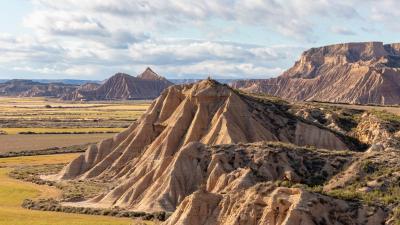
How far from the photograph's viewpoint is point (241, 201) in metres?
39.1

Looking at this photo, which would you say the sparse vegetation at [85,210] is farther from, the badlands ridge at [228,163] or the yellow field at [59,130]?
the yellow field at [59,130]

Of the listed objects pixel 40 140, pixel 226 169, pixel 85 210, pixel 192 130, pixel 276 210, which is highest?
pixel 192 130

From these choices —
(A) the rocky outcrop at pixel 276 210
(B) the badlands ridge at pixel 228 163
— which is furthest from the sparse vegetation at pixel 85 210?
(A) the rocky outcrop at pixel 276 210

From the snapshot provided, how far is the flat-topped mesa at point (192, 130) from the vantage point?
7700 cm

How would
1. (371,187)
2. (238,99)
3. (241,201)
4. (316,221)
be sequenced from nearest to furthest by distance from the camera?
(316,221), (241,201), (371,187), (238,99)

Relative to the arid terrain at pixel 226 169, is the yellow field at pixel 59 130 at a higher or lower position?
lower

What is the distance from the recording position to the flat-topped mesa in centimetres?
7700

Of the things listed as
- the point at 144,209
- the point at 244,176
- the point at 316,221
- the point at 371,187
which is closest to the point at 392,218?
the point at 316,221

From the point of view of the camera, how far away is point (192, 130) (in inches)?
3081

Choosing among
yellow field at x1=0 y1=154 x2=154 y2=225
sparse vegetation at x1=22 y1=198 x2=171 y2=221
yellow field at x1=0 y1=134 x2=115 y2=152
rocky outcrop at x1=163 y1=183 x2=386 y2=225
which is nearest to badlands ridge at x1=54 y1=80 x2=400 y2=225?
rocky outcrop at x1=163 y1=183 x2=386 y2=225

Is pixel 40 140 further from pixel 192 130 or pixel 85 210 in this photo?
pixel 85 210

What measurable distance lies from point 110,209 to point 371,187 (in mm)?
23694

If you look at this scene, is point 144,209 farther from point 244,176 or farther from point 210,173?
point 244,176

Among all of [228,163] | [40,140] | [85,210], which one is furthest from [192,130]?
[40,140]
